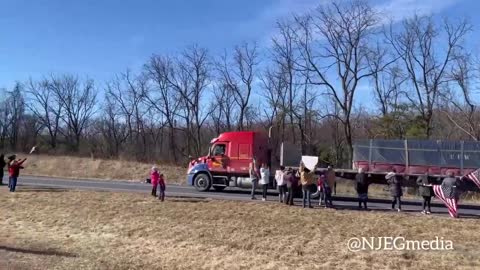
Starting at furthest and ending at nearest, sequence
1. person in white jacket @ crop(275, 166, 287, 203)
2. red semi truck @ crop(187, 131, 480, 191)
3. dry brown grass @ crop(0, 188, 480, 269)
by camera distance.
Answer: red semi truck @ crop(187, 131, 480, 191) < person in white jacket @ crop(275, 166, 287, 203) < dry brown grass @ crop(0, 188, 480, 269)

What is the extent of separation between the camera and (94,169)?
174 feet

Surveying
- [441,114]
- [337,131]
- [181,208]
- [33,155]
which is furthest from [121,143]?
[181,208]

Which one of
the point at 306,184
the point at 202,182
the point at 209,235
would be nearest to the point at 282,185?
the point at 306,184

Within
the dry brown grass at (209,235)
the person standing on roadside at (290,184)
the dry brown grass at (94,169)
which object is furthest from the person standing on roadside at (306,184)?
the dry brown grass at (94,169)

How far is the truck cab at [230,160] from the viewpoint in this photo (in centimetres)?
2839

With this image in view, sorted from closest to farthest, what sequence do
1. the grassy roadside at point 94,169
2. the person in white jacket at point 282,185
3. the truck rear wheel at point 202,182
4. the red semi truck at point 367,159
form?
the person in white jacket at point 282,185, the red semi truck at point 367,159, the truck rear wheel at point 202,182, the grassy roadside at point 94,169

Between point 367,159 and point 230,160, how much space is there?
7265mm

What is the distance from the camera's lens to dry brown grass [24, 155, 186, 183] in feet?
157

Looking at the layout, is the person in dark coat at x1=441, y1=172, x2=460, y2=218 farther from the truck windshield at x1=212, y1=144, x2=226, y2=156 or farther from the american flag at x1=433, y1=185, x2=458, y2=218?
the truck windshield at x1=212, y1=144, x2=226, y2=156

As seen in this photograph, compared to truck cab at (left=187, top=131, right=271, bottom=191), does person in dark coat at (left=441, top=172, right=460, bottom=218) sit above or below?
below

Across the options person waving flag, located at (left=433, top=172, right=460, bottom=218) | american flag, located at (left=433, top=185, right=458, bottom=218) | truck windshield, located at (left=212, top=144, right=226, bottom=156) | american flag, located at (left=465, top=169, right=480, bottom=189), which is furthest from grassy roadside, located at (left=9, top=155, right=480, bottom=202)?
person waving flag, located at (left=433, top=172, right=460, bottom=218)

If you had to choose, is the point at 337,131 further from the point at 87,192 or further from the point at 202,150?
the point at 87,192

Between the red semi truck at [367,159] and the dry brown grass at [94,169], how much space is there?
15176 millimetres

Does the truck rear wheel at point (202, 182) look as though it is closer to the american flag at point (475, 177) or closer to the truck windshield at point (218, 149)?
the truck windshield at point (218, 149)
